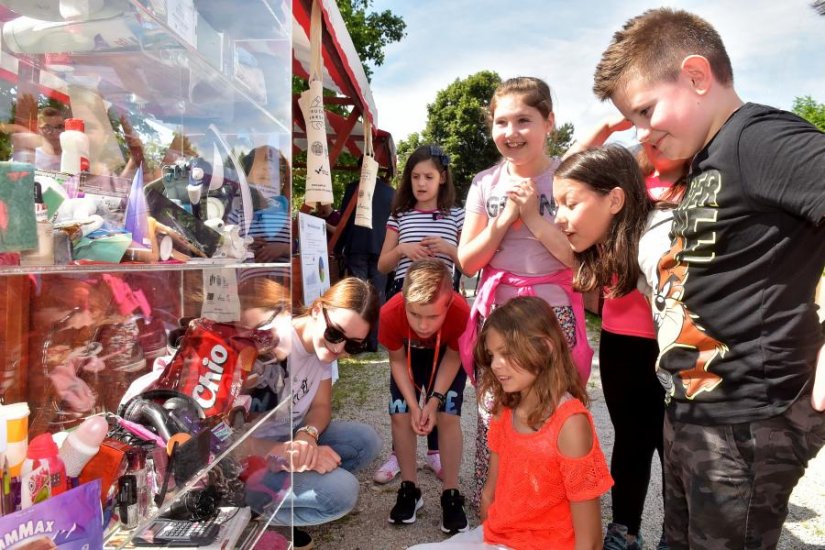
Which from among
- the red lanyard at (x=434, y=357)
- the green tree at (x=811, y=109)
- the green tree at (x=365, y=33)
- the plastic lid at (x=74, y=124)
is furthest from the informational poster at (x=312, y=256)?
the green tree at (x=811, y=109)

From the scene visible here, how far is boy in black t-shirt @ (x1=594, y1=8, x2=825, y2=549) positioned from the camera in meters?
1.02

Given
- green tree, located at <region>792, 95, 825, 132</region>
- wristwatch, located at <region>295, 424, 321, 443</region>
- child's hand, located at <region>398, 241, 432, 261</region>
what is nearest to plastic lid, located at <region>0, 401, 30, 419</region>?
wristwatch, located at <region>295, 424, 321, 443</region>

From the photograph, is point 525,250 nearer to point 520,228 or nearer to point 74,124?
point 520,228

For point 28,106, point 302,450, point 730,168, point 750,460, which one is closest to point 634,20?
point 730,168

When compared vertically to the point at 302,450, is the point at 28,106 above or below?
above

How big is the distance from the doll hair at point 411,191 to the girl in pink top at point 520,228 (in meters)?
0.79

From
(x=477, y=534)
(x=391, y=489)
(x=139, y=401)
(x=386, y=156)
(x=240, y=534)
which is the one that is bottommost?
(x=391, y=489)

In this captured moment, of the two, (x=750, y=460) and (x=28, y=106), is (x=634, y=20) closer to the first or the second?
(x=750, y=460)

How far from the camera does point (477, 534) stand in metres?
1.70

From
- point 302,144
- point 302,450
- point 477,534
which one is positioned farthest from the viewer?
point 302,144

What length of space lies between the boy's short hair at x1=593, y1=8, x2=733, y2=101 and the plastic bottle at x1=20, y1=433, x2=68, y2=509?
130 cm

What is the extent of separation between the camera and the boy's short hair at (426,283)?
2029 mm

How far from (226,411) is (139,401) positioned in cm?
21

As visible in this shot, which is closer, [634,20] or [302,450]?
[634,20]
